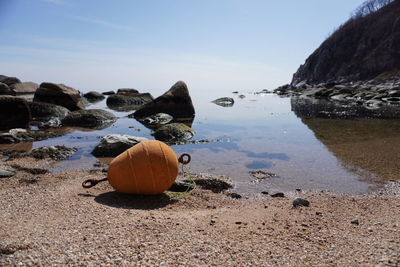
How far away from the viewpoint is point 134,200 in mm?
6863

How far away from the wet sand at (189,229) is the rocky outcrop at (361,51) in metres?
65.0

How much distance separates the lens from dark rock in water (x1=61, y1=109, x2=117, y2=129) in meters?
21.0

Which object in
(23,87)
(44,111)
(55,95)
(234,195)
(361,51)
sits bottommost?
(234,195)

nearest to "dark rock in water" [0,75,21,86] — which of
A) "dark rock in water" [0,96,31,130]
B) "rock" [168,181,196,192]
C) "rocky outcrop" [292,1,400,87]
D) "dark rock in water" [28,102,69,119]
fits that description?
"dark rock in water" [28,102,69,119]

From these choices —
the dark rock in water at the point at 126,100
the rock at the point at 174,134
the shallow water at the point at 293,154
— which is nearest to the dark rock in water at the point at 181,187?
the shallow water at the point at 293,154

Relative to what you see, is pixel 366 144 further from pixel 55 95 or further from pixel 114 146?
pixel 55 95

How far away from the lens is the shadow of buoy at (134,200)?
21.4 ft

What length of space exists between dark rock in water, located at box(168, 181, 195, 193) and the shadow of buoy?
548 mm

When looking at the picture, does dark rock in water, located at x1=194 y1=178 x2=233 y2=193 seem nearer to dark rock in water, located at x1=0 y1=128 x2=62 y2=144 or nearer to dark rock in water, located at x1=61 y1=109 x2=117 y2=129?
dark rock in water, located at x1=0 y1=128 x2=62 y2=144

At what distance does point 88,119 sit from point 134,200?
1595cm

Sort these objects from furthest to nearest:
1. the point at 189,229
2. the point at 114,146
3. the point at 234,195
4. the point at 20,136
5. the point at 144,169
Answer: the point at 20,136 → the point at 114,146 → the point at 234,195 → the point at 144,169 → the point at 189,229

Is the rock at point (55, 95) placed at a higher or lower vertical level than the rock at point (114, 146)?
higher

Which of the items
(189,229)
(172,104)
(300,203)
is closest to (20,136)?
(172,104)

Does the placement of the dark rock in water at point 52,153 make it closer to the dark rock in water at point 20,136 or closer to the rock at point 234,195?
the dark rock in water at point 20,136
